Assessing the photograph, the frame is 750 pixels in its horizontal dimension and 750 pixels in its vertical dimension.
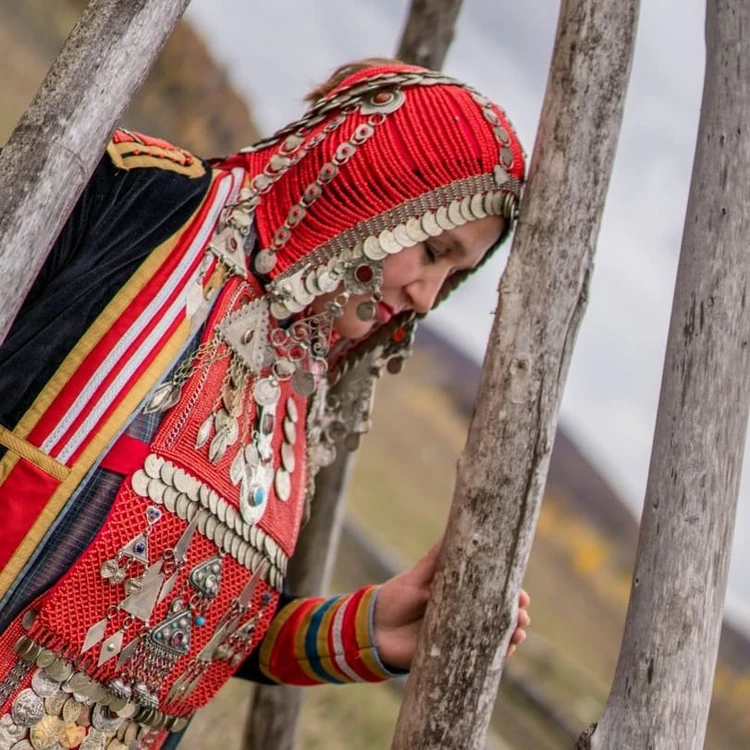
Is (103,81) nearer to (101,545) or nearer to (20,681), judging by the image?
(101,545)

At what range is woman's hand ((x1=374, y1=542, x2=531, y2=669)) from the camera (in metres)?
1.84

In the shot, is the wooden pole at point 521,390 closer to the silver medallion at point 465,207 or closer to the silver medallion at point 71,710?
the silver medallion at point 465,207

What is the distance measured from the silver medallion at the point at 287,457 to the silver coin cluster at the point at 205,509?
139 mm

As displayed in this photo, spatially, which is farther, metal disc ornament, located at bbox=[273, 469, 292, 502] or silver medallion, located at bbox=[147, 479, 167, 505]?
metal disc ornament, located at bbox=[273, 469, 292, 502]

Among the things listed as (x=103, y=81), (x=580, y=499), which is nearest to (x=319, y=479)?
(x=103, y=81)

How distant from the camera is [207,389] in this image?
1.69m

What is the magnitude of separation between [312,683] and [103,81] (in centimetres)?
122

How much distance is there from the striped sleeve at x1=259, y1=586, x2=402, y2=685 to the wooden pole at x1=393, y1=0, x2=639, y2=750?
0.62 feet

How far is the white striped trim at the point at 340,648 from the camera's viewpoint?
193 centimetres

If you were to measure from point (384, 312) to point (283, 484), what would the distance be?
0.37 meters

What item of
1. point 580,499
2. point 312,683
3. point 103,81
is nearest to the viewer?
point 103,81

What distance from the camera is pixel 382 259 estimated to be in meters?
1.78

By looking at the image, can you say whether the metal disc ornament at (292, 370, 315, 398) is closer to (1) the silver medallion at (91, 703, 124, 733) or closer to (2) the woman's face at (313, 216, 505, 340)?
(2) the woman's face at (313, 216, 505, 340)

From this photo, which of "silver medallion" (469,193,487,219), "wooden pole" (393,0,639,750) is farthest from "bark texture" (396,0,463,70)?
"silver medallion" (469,193,487,219)
